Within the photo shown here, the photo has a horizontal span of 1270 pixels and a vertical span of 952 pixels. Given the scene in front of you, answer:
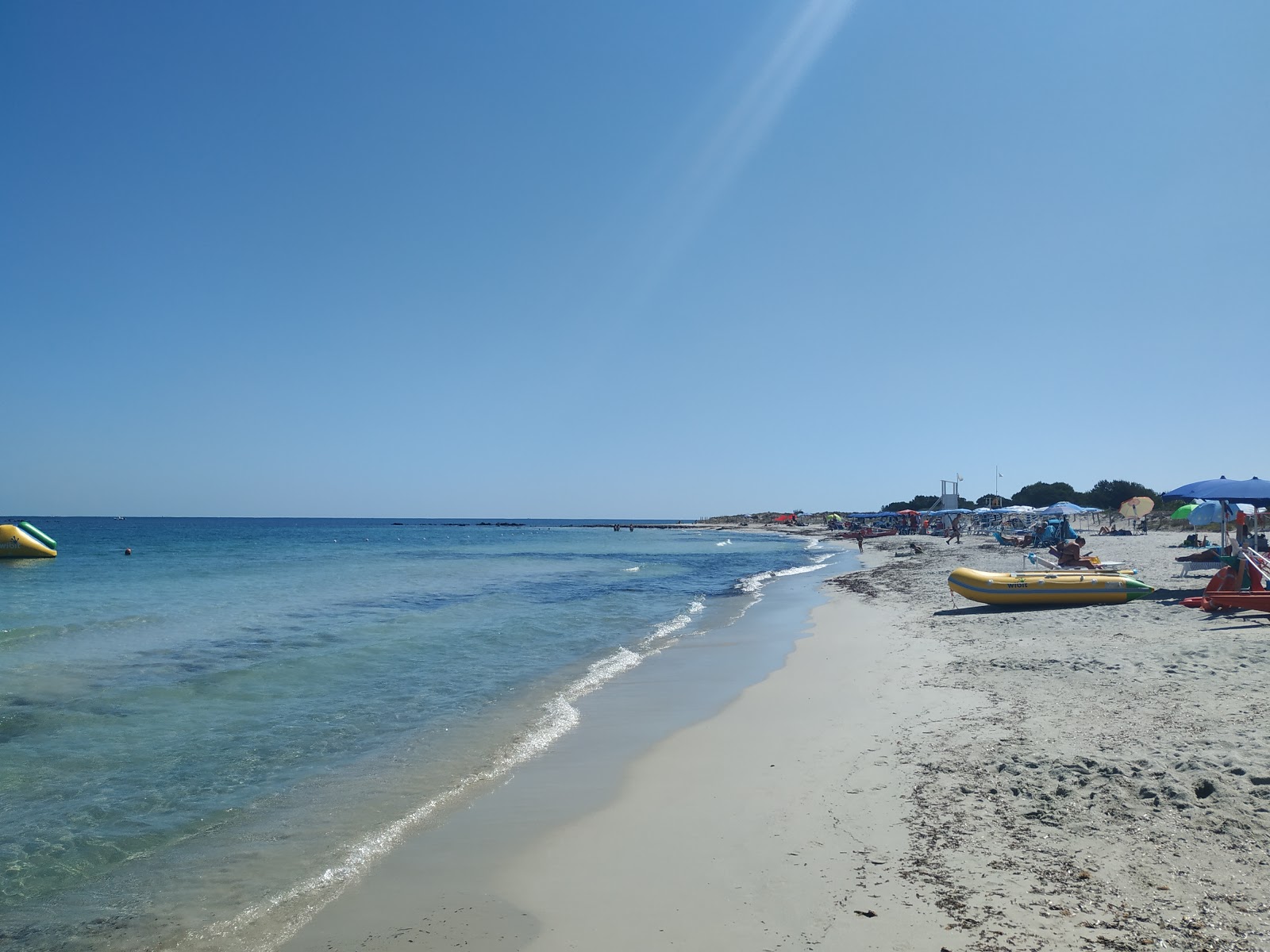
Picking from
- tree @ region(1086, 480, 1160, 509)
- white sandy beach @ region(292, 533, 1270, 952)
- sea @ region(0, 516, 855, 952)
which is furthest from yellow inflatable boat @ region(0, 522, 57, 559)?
tree @ region(1086, 480, 1160, 509)

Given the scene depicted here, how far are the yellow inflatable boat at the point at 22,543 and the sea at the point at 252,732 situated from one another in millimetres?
23729

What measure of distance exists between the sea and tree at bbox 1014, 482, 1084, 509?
242 feet

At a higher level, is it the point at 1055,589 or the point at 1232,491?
the point at 1232,491

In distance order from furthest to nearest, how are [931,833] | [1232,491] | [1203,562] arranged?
[1203,562]
[1232,491]
[931,833]

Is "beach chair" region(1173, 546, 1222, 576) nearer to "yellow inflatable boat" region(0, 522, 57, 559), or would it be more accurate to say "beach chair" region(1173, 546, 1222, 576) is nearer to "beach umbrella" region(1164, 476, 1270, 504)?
"beach umbrella" region(1164, 476, 1270, 504)

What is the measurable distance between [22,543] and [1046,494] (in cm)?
9222

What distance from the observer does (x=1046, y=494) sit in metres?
84.2

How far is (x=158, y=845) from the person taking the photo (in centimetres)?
535

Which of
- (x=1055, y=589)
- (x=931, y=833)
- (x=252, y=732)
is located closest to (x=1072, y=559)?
(x=1055, y=589)

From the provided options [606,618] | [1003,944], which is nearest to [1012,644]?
[1003,944]

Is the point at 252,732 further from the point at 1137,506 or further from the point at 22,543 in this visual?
the point at 1137,506

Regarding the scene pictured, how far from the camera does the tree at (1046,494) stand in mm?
81312

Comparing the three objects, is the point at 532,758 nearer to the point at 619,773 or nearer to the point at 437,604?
the point at 619,773

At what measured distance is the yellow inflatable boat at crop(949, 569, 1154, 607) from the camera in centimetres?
1353
